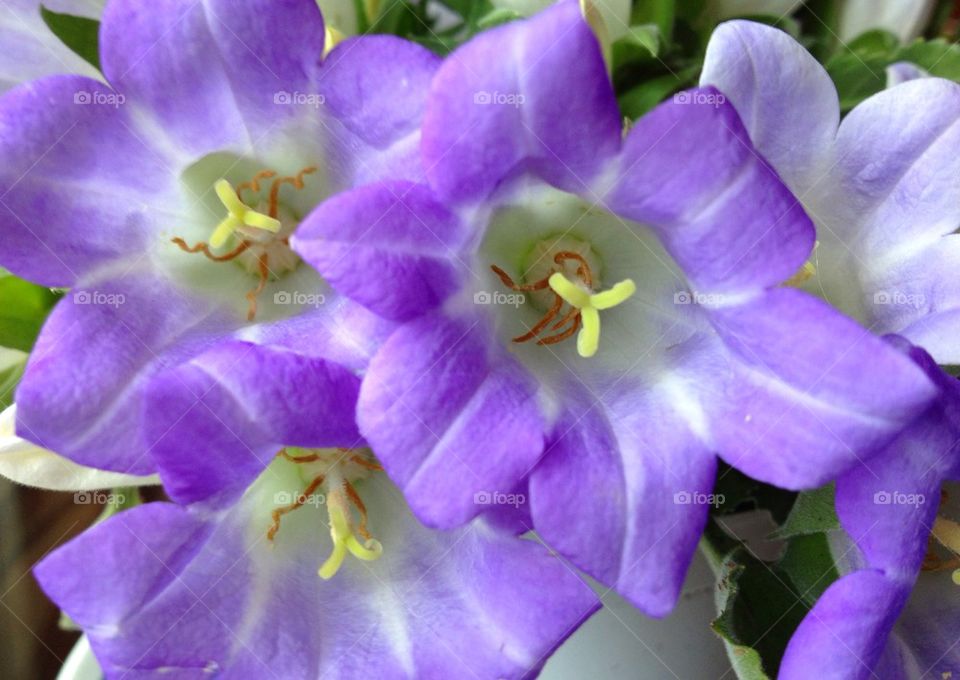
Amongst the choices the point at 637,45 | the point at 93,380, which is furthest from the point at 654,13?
the point at 93,380

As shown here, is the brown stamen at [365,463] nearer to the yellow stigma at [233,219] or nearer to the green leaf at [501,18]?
the yellow stigma at [233,219]

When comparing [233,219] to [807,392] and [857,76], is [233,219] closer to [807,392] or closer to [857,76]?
[807,392]

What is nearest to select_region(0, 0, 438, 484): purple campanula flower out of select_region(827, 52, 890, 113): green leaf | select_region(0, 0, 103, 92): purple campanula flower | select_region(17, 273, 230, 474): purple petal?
select_region(17, 273, 230, 474): purple petal

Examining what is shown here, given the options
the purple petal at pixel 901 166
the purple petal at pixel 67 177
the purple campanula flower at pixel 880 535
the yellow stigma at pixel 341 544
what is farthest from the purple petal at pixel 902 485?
the purple petal at pixel 67 177

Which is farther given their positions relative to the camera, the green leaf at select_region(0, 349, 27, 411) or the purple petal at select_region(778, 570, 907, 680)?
the green leaf at select_region(0, 349, 27, 411)

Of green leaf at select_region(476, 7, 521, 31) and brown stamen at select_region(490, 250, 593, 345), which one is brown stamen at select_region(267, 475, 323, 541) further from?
green leaf at select_region(476, 7, 521, 31)
